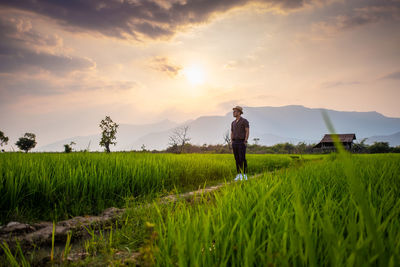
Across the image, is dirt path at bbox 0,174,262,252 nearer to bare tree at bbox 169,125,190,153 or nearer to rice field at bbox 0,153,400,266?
rice field at bbox 0,153,400,266

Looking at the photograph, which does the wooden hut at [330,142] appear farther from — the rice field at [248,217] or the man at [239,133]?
the rice field at [248,217]

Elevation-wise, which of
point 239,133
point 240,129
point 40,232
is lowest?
point 40,232

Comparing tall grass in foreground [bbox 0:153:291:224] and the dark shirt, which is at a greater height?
the dark shirt

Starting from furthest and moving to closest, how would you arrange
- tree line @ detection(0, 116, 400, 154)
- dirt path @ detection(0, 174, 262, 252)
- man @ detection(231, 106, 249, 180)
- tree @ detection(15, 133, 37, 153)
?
tree @ detection(15, 133, 37, 153), tree line @ detection(0, 116, 400, 154), man @ detection(231, 106, 249, 180), dirt path @ detection(0, 174, 262, 252)

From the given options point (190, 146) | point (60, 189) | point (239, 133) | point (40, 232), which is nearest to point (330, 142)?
point (190, 146)

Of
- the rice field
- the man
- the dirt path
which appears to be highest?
the man

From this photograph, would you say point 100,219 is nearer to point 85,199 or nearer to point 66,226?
point 66,226

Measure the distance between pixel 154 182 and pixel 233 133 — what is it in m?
3.34

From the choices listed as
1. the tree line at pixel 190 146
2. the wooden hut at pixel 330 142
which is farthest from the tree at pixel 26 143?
the wooden hut at pixel 330 142

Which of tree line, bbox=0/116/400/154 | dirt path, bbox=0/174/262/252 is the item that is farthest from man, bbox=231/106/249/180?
tree line, bbox=0/116/400/154

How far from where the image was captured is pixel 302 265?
1.12 meters

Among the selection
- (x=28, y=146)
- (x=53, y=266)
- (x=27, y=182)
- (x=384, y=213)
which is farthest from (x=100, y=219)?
(x=28, y=146)

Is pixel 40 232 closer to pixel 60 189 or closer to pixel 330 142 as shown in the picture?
pixel 60 189

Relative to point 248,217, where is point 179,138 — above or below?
above
